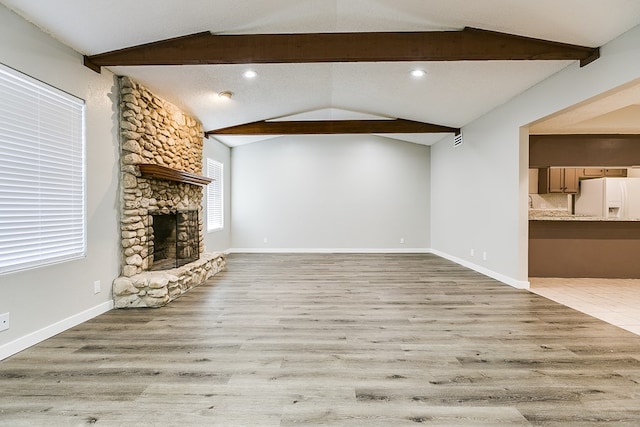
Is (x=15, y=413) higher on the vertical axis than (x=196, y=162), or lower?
lower

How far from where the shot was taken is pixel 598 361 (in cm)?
244

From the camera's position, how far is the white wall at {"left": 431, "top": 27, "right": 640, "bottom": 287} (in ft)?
10.7

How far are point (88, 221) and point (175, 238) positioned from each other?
186 cm

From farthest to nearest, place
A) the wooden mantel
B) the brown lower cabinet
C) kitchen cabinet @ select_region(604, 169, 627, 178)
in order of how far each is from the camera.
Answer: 1. kitchen cabinet @ select_region(604, 169, 627, 178)
2. the brown lower cabinet
3. the wooden mantel

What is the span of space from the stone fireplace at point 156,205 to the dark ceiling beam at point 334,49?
0.76m

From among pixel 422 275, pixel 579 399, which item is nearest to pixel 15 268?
pixel 579 399

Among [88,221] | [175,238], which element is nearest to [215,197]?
[175,238]

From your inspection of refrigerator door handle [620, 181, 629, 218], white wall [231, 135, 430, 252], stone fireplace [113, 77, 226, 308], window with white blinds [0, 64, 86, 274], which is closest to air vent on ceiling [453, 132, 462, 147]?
white wall [231, 135, 430, 252]

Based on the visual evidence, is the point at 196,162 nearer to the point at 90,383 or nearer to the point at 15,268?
the point at 15,268

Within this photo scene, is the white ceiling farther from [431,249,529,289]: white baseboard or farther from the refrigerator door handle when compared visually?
[431,249,529,289]: white baseboard

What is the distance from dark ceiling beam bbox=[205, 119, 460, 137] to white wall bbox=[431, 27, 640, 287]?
909 millimetres

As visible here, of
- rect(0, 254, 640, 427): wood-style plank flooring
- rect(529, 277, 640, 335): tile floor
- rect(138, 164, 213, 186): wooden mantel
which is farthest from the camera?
rect(138, 164, 213, 186): wooden mantel

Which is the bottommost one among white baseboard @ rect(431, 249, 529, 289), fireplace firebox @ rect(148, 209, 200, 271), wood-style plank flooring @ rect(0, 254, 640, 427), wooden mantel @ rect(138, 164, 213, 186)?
wood-style plank flooring @ rect(0, 254, 640, 427)

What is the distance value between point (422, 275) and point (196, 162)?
4473 mm
